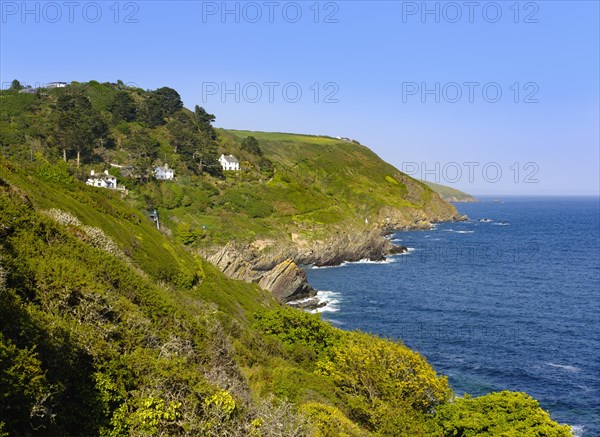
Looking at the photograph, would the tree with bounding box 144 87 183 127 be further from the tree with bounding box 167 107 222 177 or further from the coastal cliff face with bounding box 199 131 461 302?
the coastal cliff face with bounding box 199 131 461 302

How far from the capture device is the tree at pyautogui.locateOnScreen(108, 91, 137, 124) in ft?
432

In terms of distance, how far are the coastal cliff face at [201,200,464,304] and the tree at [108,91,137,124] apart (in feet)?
202

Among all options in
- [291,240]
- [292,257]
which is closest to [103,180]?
[291,240]

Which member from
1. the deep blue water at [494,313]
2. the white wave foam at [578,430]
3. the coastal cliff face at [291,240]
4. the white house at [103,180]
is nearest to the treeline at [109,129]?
Answer: the white house at [103,180]

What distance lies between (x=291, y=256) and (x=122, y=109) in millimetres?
68359

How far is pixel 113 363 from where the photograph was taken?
14.6 m

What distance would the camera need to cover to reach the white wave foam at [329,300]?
69.3 m

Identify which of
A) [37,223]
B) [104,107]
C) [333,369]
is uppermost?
[104,107]

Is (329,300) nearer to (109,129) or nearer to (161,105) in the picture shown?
(109,129)

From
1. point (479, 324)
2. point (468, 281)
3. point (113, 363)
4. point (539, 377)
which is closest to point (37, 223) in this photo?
point (113, 363)

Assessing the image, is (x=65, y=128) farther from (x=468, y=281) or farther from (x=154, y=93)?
(x=468, y=281)

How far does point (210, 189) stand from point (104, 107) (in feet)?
153

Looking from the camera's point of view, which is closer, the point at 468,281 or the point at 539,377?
the point at 539,377

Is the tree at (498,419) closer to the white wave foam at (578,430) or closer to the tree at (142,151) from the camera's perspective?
the white wave foam at (578,430)
